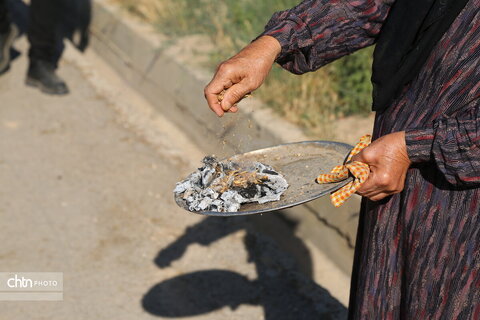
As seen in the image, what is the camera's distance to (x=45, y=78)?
20.1 feet

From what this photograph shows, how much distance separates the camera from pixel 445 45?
202 centimetres

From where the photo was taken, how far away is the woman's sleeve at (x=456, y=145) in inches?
74.5

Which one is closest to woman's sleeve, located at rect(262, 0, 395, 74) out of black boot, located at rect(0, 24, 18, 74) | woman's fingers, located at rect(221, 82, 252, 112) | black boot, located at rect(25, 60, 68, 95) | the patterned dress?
the patterned dress

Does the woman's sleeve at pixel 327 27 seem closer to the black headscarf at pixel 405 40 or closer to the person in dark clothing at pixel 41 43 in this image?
the black headscarf at pixel 405 40

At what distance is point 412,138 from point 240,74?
557mm

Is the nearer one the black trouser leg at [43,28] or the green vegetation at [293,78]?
the green vegetation at [293,78]

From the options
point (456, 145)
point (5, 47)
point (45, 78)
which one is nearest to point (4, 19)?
point (5, 47)

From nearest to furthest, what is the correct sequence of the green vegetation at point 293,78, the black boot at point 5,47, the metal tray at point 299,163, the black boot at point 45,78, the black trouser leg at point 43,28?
1. the metal tray at point 299,163
2. the green vegetation at point 293,78
3. the black boot at point 45,78
4. the black trouser leg at point 43,28
5. the black boot at point 5,47

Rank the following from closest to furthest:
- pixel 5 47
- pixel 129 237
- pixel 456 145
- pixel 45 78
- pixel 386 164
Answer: pixel 456 145 → pixel 386 164 → pixel 129 237 → pixel 45 78 → pixel 5 47

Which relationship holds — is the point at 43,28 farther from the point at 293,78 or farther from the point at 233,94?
the point at 233,94

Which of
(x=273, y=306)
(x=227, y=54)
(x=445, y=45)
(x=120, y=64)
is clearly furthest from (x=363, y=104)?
(x=445, y=45)

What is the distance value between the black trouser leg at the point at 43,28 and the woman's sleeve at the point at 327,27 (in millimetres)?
4215

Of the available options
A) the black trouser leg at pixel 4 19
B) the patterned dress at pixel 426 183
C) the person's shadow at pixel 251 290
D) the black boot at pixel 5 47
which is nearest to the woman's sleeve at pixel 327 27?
the patterned dress at pixel 426 183

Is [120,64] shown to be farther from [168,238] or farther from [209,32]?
[168,238]
